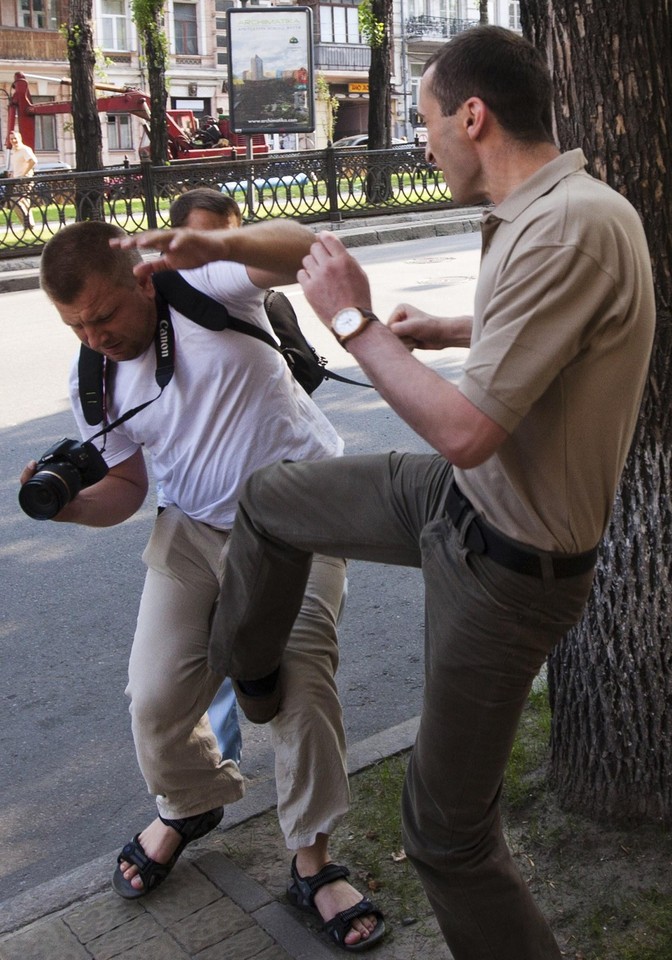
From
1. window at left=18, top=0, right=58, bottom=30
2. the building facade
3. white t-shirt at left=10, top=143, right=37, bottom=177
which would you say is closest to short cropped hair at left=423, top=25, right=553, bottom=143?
white t-shirt at left=10, top=143, right=37, bottom=177

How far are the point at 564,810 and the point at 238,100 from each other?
17.4 m

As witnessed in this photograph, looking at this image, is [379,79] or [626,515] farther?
[379,79]

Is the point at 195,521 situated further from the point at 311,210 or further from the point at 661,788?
the point at 311,210

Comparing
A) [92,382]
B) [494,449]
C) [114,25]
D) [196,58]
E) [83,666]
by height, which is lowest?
[83,666]

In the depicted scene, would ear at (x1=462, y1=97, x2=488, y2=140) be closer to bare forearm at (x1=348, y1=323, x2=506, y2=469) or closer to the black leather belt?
bare forearm at (x1=348, y1=323, x2=506, y2=469)

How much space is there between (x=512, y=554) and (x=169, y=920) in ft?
5.04

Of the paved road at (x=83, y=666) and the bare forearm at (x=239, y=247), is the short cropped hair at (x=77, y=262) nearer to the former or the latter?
the bare forearm at (x=239, y=247)

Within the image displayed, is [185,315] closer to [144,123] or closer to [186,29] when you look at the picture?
[144,123]

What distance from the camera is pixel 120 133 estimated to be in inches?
2025

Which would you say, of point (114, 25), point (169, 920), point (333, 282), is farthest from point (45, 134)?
point (333, 282)

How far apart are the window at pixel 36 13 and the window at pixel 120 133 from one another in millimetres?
4466

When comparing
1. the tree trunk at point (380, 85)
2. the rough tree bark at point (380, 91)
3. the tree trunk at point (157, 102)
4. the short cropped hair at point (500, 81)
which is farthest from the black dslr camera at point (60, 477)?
the tree trunk at point (157, 102)

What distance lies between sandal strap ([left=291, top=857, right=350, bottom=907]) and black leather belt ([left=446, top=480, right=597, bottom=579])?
126cm

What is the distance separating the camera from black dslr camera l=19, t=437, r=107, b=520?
10.2ft
